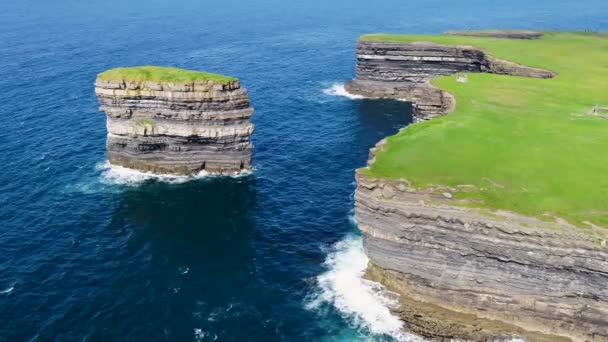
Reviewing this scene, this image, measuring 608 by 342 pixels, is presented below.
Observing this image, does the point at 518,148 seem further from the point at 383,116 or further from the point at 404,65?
the point at 404,65

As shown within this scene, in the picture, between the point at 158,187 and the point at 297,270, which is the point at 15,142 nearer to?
the point at 158,187

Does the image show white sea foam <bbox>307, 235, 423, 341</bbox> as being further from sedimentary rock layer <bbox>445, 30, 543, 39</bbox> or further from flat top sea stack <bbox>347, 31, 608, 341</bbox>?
sedimentary rock layer <bbox>445, 30, 543, 39</bbox>

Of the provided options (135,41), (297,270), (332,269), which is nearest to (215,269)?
(297,270)

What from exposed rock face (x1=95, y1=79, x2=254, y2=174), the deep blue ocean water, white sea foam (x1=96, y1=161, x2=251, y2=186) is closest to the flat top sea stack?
the deep blue ocean water

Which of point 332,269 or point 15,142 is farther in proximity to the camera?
point 15,142

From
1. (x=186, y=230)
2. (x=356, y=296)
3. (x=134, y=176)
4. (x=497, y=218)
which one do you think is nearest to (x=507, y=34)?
(x=134, y=176)

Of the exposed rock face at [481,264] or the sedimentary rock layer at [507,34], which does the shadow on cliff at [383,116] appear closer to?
the sedimentary rock layer at [507,34]

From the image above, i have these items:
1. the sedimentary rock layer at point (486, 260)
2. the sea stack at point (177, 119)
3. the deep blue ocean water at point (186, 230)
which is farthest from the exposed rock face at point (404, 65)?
the sedimentary rock layer at point (486, 260)
